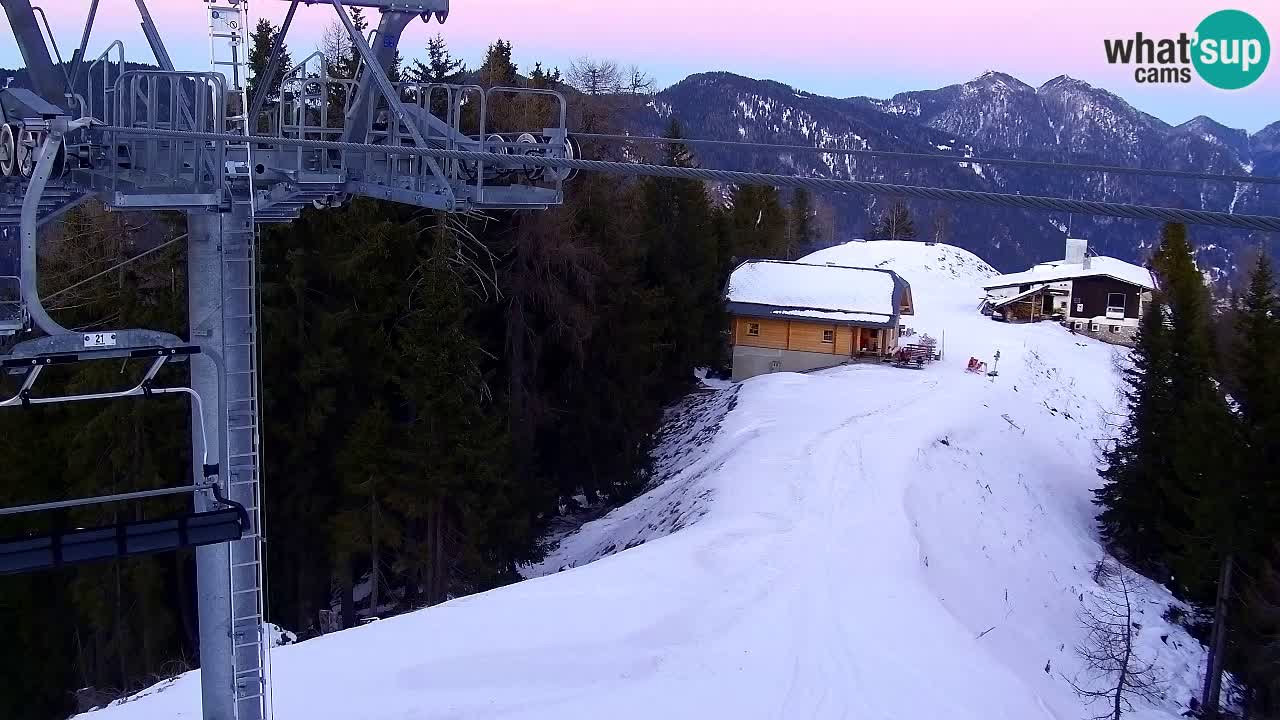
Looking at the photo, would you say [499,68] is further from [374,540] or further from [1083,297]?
[1083,297]

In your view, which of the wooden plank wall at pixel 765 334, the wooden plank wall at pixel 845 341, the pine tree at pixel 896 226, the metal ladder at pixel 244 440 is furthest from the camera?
the pine tree at pixel 896 226

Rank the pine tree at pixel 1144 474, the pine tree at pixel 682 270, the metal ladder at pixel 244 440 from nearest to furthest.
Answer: the metal ladder at pixel 244 440
the pine tree at pixel 1144 474
the pine tree at pixel 682 270

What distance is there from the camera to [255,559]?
9492 mm

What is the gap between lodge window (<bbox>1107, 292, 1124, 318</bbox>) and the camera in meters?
59.2

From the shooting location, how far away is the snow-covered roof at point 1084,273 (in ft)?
194

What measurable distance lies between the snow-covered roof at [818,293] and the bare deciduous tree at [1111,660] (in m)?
19.1

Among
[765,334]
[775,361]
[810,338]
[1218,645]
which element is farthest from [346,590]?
[810,338]

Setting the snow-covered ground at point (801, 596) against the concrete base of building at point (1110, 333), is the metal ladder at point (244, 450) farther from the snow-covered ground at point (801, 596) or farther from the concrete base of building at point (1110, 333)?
the concrete base of building at point (1110, 333)

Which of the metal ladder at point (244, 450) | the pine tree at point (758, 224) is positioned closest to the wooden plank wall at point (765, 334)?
the pine tree at point (758, 224)

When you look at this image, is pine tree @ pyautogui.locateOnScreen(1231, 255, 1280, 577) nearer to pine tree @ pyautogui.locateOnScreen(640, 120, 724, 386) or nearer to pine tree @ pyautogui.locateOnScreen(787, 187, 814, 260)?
pine tree @ pyautogui.locateOnScreen(640, 120, 724, 386)

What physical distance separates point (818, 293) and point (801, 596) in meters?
30.8

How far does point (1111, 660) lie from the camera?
889 inches

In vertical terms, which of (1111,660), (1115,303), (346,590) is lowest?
(346,590)

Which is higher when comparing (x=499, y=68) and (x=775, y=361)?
(x=499, y=68)
